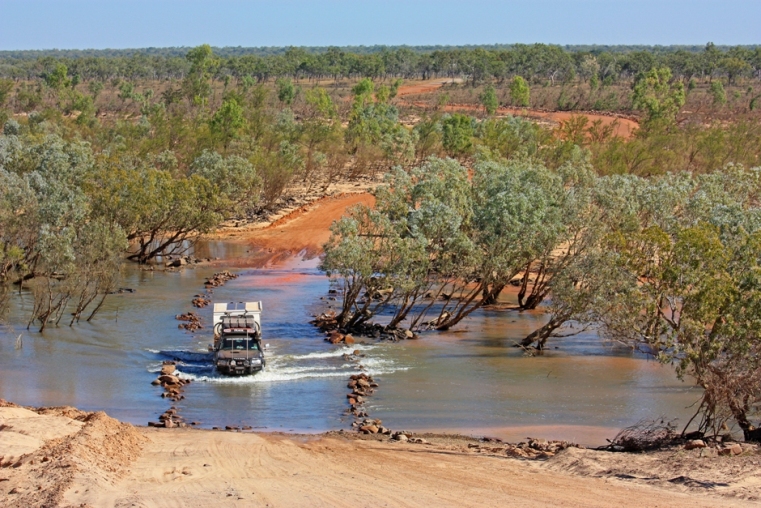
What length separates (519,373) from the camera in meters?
32.4

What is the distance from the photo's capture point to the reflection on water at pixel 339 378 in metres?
27.2

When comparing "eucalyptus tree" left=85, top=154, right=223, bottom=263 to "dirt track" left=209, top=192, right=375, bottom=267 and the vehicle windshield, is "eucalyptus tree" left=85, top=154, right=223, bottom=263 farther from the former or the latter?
the vehicle windshield

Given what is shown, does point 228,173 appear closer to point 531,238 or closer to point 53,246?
point 53,246

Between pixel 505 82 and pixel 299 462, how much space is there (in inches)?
5557

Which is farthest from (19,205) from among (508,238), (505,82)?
(505,82)

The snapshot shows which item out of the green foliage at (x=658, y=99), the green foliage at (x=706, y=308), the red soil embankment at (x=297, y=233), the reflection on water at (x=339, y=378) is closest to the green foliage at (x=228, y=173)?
the red soil embankment at (x=297, y=233)

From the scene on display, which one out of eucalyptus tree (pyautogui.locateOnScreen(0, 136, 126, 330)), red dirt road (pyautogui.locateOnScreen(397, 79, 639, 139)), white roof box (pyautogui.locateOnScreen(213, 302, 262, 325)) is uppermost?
red dirt road (pyautogui.locateOnScreen(397, 79, 639, 139))

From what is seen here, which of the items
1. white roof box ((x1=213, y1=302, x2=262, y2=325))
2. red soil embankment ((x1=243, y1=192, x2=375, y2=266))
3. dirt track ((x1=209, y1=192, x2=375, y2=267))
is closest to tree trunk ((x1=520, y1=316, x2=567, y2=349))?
white roof box ((x1=213, y1=302, x2=262, y2=325))

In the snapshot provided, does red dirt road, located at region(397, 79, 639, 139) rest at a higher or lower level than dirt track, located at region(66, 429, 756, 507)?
higher

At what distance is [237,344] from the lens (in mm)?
31047

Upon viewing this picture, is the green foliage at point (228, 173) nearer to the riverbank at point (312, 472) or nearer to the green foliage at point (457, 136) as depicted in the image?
the green foliage at point (457, 136)

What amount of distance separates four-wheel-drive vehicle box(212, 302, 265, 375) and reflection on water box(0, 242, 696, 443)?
1.49 ft

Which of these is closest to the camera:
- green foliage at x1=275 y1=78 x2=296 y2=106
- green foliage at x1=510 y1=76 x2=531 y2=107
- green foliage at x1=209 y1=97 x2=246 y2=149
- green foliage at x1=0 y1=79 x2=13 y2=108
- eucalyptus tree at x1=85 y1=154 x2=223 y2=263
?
eucalyptus tree at x1=85 y1=154 x2=223 y2=263

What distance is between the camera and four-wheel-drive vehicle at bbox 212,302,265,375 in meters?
30.3
